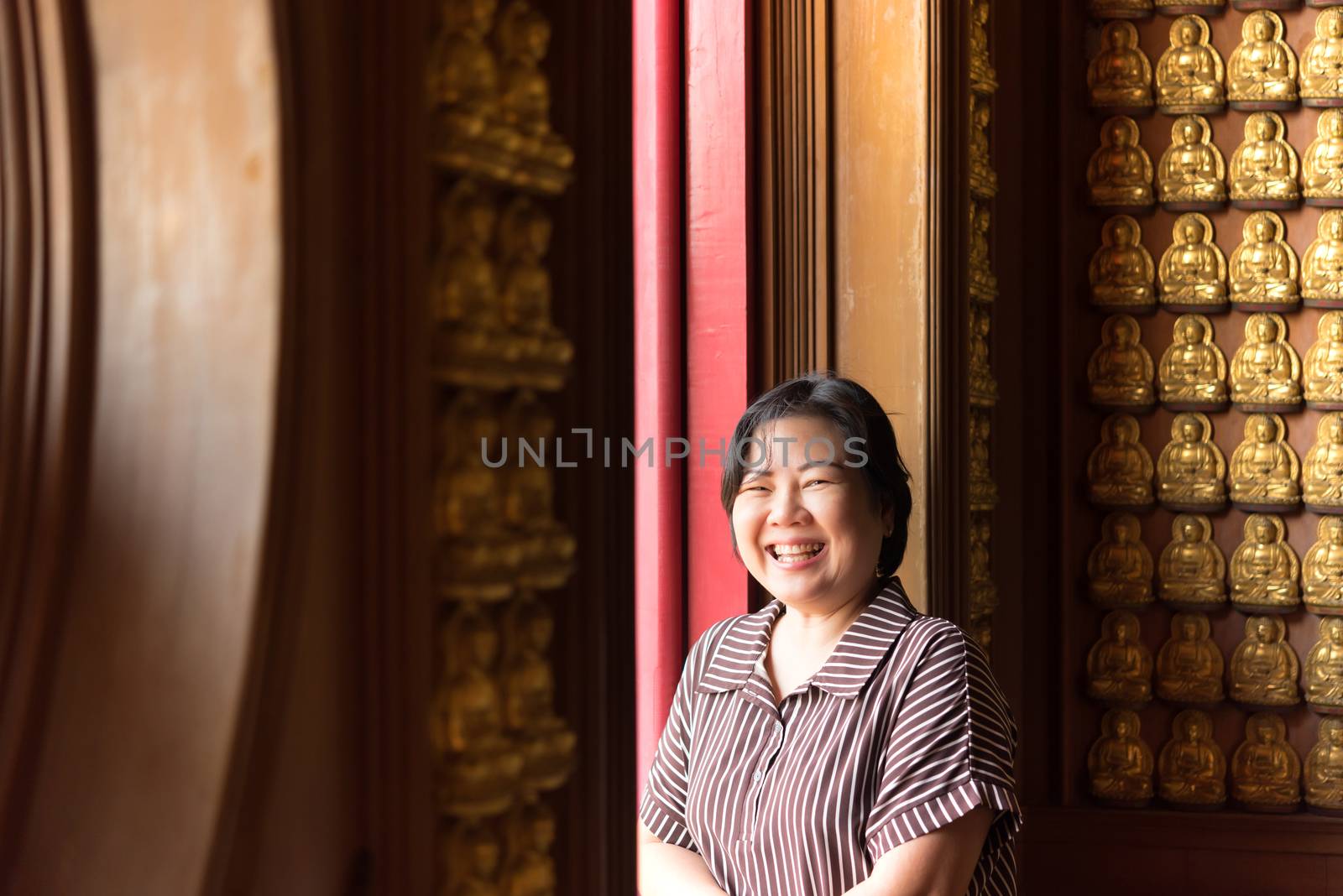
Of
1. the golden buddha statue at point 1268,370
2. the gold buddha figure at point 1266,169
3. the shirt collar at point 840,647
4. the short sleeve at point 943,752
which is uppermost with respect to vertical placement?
the gold buddha figure at point 1266,169

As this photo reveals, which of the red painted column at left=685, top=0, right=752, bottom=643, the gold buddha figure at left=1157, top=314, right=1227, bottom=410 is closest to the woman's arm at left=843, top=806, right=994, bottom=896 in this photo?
the red painted column at left=685, top=0, right=752, bottom=643

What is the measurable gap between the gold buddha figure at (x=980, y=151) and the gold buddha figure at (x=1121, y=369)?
1.35 feet

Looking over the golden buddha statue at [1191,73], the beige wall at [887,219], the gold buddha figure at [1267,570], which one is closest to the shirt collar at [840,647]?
the beige wall at [887,219]

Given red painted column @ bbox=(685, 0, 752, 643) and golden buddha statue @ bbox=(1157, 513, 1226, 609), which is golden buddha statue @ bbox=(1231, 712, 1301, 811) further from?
red painted column @ bbox=(685, 0, 752, 643)

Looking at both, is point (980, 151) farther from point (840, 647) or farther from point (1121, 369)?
point (840, 647)

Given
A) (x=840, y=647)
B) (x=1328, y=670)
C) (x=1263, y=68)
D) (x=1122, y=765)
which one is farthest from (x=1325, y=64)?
(x=840, y=647)

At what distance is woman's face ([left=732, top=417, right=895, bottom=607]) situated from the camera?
5.39 feet

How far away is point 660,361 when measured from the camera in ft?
7.29

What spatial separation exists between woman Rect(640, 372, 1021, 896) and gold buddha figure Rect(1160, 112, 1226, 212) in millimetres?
1278

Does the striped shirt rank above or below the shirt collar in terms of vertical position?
below

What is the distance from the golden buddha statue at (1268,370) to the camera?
2.62 metres

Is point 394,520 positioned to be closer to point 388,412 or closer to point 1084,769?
point 388,412

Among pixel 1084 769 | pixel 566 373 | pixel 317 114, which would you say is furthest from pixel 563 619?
pixel 1084 769

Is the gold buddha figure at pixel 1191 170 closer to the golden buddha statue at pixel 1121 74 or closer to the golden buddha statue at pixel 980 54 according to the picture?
the golden buddha statue at pixel 1121 74
